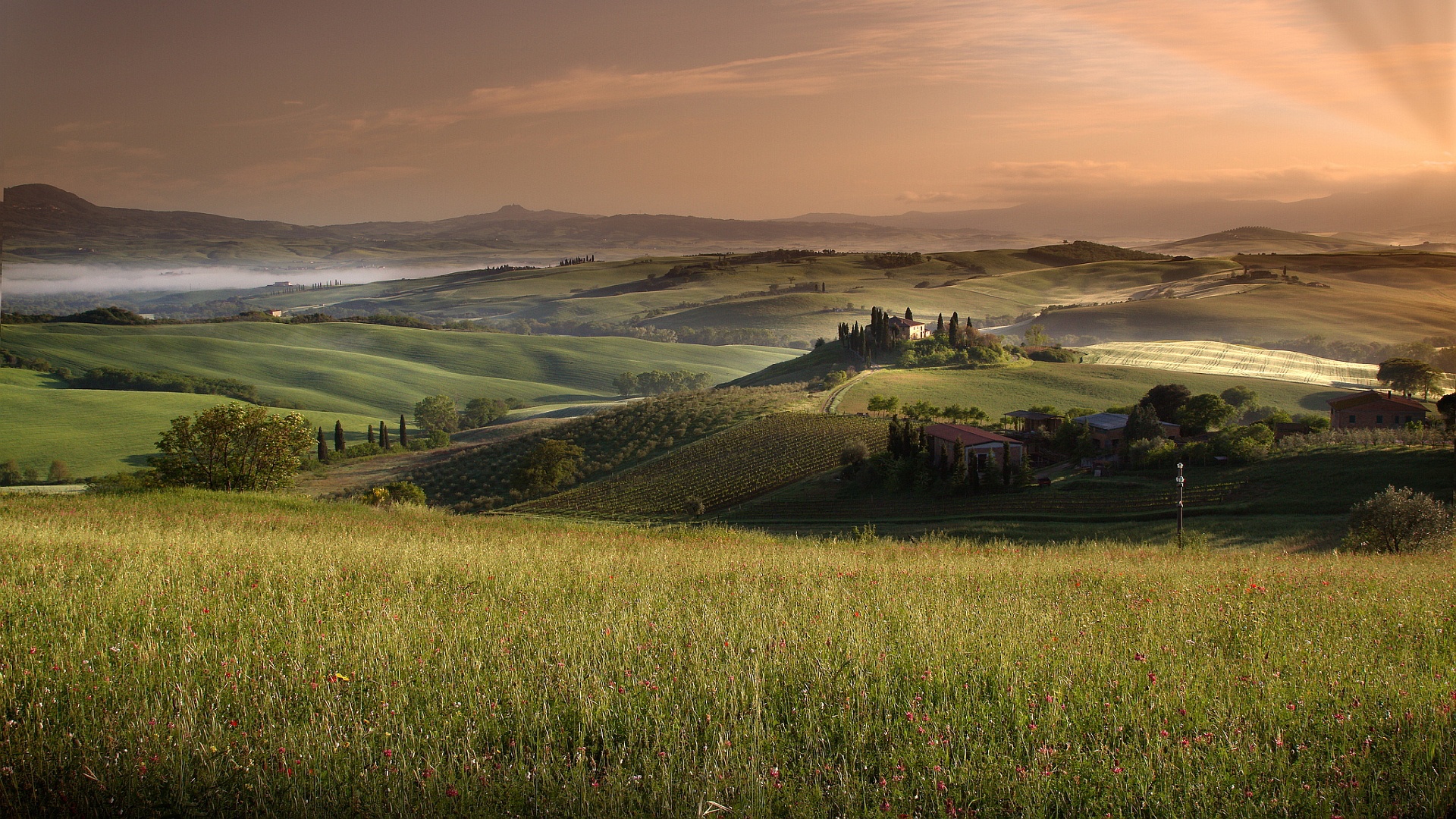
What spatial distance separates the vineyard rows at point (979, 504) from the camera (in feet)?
148

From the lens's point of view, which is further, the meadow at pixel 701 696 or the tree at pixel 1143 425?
the tree at pixel 1143 425

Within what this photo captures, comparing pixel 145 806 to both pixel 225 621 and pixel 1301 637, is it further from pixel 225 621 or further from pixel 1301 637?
pixel 1301 637

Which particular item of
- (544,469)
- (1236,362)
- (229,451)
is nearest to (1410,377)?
(1236,362)

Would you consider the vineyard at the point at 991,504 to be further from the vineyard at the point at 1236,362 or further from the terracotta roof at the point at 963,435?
the vineyard at the point at 1236,362

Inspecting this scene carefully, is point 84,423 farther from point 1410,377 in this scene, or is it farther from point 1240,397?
point 1410,377

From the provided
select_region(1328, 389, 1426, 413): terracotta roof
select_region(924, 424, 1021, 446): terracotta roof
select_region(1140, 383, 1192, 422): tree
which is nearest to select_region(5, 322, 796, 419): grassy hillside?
select_region(924, 424, 1021, 446): terracotta roof

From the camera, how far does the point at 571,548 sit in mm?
13781

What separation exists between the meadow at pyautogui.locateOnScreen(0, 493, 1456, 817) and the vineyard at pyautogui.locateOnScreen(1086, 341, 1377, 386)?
137561 millimetres

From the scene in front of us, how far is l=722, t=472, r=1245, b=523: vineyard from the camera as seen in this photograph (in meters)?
45.0

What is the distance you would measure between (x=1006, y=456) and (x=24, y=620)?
52.9 metres

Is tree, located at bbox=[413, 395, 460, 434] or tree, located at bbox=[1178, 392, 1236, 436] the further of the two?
tree, located at bbox=[413, 395, 460, 434]

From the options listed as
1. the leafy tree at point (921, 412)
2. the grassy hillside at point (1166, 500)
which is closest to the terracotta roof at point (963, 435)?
the grassy hillside at point (1166, 500)

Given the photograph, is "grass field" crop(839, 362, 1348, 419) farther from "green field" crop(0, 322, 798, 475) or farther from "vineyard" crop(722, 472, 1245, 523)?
"green field" crop(0, 322, 798, 475)

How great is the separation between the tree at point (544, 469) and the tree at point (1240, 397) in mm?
78445
